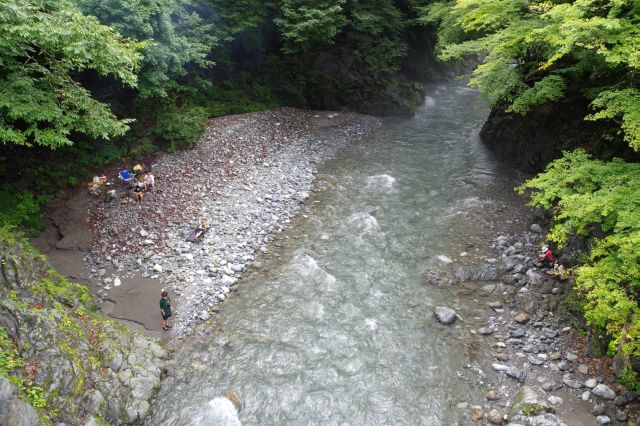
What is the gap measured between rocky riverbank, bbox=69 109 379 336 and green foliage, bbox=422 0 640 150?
10371 millimetres

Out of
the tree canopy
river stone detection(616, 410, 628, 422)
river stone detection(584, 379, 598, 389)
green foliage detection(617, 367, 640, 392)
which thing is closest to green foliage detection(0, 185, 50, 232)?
the tree canopy

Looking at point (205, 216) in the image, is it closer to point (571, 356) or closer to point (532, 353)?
point (532, 353)

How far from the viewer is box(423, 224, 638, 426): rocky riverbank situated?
9.12 m

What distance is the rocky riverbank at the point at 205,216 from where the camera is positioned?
44.5ft

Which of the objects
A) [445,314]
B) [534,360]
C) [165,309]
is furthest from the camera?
[445,314]

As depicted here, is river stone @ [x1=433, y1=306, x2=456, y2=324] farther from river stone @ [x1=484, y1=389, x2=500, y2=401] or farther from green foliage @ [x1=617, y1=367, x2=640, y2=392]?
green foliage @ [x1=617, y1=367, x2=640, y2=392]

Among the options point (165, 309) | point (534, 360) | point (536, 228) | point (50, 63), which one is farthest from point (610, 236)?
point (50, 63)

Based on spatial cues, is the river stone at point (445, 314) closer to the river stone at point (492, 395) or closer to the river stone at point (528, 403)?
the river stone at point (492, 395)

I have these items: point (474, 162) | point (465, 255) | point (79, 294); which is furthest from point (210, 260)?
point (474, 162)

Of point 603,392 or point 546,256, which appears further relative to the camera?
point 546,256

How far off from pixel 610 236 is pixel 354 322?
7.20 metres

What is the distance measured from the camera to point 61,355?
9.12 m

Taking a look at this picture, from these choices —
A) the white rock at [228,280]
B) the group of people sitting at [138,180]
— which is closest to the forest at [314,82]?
the group of people sitting at [138,180]

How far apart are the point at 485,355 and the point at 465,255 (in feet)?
15.4
